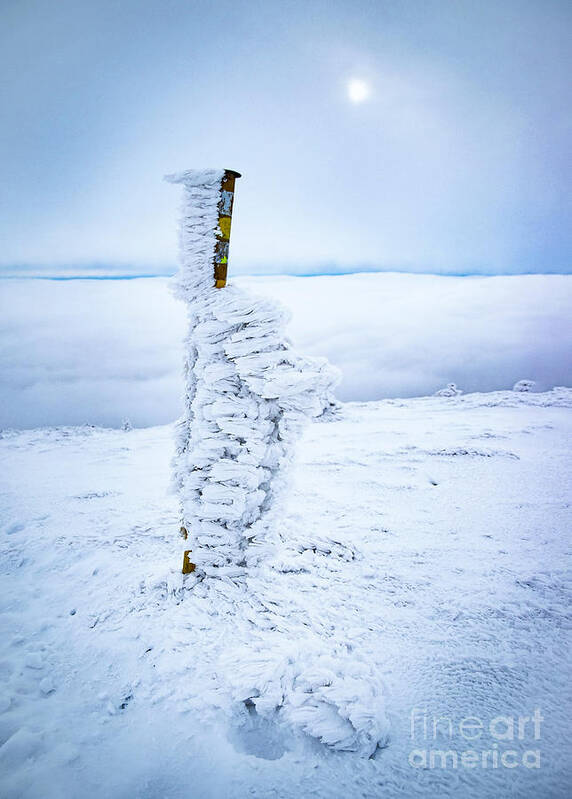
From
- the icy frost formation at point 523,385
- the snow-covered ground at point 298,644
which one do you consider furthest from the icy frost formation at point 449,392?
the snow-covered ground at point 298,644

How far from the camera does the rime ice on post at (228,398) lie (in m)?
2.62

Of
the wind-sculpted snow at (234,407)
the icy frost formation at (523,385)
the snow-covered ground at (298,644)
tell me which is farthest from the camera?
the icy frost formation at (523,385)

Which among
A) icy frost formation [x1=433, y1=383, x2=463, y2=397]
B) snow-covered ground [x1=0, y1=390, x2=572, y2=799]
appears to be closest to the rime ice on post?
snow-covered ground [x1=0, y1=390, x2=572, y2=799]

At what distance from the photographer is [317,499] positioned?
430 centimetres

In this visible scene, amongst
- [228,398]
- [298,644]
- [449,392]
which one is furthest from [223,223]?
[449,392]

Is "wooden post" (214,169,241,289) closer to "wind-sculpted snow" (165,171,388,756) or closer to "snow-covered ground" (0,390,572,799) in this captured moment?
"wind-sculpted snow" (165,171,388,756)

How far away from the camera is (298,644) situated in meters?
2.15

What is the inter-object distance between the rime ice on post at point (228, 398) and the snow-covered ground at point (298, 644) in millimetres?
274

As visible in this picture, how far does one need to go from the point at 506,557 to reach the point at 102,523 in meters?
3.61

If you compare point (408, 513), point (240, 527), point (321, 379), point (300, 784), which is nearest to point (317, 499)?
point (408, 513)

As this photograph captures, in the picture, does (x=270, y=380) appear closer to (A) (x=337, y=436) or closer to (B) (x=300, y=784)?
(B) (x=300, y=784)

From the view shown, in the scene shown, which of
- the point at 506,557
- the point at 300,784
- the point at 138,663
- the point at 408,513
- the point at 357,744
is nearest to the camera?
the point at 300,784

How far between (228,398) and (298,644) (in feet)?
4.99

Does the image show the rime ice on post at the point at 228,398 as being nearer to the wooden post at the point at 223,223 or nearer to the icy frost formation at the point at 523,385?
the wooden post at the point at 223,223
